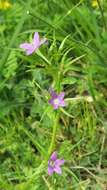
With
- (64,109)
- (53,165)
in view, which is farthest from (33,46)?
(64,109)

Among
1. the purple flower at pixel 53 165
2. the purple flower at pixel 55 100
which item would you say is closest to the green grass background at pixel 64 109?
the purple flower at pixel 53 165

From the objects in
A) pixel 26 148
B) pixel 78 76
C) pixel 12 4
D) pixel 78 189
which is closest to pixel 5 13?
pixel 12 4

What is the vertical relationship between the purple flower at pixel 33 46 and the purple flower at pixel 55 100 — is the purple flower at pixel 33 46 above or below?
above

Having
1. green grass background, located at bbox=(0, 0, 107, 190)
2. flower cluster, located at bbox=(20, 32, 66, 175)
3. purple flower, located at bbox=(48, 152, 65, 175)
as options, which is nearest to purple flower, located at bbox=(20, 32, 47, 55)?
flower cluster, located at bbox=(20, 32, 66, 175)

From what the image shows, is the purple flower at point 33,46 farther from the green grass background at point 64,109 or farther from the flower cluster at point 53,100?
the green grass background at point 64,109

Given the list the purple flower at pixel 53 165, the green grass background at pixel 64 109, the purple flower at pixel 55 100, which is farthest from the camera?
the green grass background at pixel 64 109

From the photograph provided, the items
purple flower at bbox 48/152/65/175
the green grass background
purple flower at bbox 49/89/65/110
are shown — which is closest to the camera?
purple flower at bbox 49/89/65/110

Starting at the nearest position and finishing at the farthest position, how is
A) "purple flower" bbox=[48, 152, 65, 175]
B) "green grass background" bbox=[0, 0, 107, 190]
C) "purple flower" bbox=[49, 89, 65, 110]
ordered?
"purple flower" bbox=[49, 89, 65, 110]
"purple flower" bbox=[48, 152, 65, 175]
"green grass background" bbox=[0, 0, 107, 190]

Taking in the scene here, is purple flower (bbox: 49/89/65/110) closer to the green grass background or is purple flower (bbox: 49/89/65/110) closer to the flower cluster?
the flower cluster

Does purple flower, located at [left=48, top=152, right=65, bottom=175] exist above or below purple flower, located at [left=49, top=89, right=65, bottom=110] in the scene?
below
